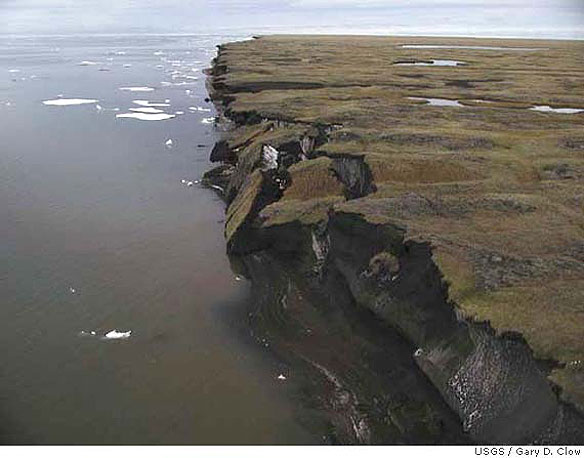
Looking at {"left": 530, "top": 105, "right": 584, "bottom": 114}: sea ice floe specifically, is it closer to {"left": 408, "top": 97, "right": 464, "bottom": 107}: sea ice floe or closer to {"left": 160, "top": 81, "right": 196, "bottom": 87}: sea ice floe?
{"left": 408, "top": 97, "right": 464, "bottom": 107}: sea ice floe

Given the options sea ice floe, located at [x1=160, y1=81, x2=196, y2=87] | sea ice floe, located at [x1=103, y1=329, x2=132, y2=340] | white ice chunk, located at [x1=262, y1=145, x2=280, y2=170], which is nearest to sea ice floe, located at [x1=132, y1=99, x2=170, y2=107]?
sea ice floe, located at [x1=160, y1=81, x2=196, y2=87]

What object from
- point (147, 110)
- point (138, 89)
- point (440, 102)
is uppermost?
point (440, 102)

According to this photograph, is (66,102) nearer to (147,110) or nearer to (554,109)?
(147,110)

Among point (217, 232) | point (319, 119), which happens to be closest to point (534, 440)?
point (217, 232)

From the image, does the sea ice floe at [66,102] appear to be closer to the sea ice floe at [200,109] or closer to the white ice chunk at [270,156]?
the sea ice floe at [200,109]

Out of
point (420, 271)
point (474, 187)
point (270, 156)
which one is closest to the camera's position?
point (420, 271)

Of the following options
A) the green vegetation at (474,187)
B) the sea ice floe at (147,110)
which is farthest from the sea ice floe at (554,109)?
the sea ice floe at (147,110)

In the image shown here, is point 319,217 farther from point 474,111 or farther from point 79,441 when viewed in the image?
point 474,111

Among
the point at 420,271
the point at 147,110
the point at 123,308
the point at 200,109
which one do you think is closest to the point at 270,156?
the point at 123,308
